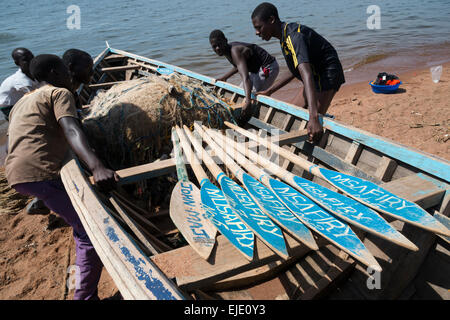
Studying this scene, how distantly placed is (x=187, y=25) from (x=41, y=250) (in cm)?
1890

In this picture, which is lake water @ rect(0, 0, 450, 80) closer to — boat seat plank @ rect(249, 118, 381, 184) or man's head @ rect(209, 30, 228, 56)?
man's head @ rect(209, 30, 228, 56)

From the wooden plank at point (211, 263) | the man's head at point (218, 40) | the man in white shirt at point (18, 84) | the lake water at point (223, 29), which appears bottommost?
the wooden plank at point (211, 263)

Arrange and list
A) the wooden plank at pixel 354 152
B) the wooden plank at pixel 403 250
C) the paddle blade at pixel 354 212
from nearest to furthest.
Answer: the paddle blade at pixel 354 212, the wooden plank at pixel 403 250, the wooden plank at pixel 354 152

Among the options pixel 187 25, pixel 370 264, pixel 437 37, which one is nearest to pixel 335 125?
pixel 370 264

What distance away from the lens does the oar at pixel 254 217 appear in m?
1.37

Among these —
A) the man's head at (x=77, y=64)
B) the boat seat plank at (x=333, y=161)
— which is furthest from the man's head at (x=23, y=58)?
the boat seat plank at (x=333, y=161)

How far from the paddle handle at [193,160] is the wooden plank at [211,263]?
762 mm

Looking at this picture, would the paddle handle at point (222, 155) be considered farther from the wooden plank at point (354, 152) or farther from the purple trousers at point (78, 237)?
the purple trousers at point (78, 237)

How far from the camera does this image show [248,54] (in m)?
4.38

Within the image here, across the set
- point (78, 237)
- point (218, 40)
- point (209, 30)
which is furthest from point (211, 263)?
point (209, 30)

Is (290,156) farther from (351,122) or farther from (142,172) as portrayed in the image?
(351,122)

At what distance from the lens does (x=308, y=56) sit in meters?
2.77
